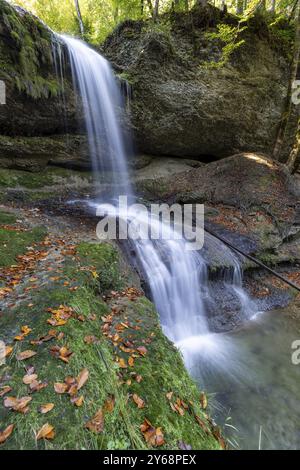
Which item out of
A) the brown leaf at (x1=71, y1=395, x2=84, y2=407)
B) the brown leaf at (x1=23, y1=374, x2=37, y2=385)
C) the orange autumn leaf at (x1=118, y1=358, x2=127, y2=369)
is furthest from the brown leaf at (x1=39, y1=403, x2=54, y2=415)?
the orange autumn leaf at (x1=118, y1=358, x2=127, y2=369)

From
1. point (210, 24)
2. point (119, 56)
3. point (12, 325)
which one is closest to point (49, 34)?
point (119, 56)

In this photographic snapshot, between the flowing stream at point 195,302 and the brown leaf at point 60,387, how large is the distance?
2.62m

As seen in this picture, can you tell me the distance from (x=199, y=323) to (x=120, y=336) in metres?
3.29

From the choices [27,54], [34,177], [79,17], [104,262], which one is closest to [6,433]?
[104,262]

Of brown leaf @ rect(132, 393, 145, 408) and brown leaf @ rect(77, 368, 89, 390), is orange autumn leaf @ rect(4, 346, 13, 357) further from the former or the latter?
brown leaf @ rect(132, 393, 145, 408)

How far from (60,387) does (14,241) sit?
3.20m

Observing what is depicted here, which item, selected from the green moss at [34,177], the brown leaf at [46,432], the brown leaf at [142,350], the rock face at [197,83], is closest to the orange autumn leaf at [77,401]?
the brown leaf at [46,432]

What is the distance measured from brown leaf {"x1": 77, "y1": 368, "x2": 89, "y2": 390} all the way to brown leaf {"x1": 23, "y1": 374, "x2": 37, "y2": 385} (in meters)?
0.34

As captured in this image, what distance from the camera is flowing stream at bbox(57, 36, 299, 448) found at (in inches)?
163

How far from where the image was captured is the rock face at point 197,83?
10.7 m

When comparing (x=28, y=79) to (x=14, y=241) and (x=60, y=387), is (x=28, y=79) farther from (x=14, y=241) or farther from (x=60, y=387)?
(x=60, y=387)

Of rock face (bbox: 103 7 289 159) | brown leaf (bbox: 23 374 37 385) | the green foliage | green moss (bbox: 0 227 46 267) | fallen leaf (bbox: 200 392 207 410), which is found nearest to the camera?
brown leaf (bbox: 23 374 37 385)

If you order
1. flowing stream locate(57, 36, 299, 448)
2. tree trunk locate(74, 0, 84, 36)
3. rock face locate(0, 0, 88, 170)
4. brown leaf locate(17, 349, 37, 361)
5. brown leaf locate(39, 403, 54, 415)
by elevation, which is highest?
tree trunk locate(74, 0, 84, 36)

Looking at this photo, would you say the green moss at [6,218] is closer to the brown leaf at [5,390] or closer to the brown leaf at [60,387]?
the brown leaf at [5,390]
